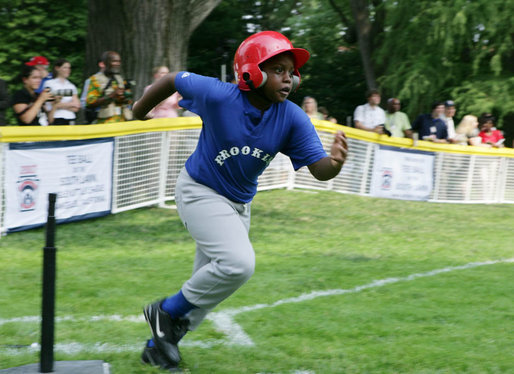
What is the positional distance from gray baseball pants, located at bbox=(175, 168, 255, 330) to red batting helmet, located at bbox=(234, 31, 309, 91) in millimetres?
669

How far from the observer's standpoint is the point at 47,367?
3.95 meters

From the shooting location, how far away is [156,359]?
4246 millimetres

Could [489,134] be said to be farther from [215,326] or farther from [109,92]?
[215,326]

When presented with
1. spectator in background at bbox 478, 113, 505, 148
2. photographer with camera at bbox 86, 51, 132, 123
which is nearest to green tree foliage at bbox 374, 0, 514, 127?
spectator in background at bbox 478, 113, 505, 148

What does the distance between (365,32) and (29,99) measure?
16387 millimetres

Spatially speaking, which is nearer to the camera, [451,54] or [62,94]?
[62,94]

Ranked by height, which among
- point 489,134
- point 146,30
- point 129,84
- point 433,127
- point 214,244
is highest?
point 146,30

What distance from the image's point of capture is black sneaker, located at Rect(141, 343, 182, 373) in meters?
4.21

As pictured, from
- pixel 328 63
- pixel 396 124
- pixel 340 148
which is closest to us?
pixel 340 148

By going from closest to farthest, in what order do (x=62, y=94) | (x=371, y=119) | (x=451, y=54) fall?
(x=62, y=94)
(x=371, y=119)
(x=451, y=54)

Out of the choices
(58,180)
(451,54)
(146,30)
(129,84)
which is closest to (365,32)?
(451,54)

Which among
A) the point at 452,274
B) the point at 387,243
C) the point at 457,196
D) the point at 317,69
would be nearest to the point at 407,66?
the point at 457,196

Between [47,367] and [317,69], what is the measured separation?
26684 millimetres

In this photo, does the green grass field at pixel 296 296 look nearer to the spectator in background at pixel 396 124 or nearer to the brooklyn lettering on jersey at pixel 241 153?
the brooklyn lettering on jersey at pixel 241 153
